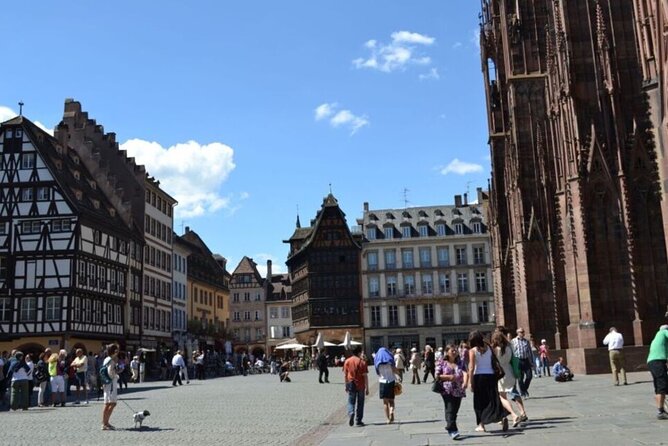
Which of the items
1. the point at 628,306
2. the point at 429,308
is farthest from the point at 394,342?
the point at 628,306

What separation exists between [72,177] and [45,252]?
6.50 metres

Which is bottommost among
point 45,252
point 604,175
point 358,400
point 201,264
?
point 358,400

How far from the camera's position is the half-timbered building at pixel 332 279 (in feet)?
259

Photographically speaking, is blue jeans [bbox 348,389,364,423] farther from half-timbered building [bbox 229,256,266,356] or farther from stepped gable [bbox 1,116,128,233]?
half-timbered building [bbox 229,256,266,356]

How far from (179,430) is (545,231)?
77.2ft

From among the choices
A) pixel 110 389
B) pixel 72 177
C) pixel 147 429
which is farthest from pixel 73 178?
pixel 147 429

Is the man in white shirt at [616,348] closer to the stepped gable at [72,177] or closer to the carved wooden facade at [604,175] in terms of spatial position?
the carved wooden facade at [604,175]

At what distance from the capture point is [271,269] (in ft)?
364

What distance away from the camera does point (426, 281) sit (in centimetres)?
7956

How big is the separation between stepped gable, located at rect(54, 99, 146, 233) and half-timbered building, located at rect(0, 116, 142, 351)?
648 cm

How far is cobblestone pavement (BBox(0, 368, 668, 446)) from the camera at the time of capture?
11.2 metres

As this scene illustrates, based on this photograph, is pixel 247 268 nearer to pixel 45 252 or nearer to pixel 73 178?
pixel 73 178

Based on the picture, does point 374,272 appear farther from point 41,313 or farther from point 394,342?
point 41,313

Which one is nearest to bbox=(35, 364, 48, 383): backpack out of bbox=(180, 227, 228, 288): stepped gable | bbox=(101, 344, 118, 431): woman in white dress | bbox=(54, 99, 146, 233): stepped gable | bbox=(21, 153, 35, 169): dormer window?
bbox=(101, 344, 118, 431): woman in white dress
